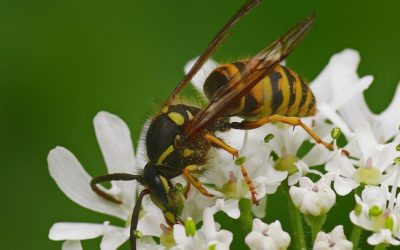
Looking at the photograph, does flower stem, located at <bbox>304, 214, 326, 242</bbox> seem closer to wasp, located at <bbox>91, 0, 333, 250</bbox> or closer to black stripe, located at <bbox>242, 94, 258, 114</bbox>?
wasp, located at <bbox>91, 0, 333, 250</bbox>

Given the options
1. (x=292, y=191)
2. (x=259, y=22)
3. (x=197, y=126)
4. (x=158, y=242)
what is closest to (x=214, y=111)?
(x=197, y=126)

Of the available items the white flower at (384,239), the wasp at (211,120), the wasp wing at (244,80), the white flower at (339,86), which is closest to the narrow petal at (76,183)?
the wasp at (211,120)

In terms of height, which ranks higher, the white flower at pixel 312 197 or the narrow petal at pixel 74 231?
the white flower at pixel 312 197

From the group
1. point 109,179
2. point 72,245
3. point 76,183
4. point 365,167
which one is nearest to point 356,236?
point 365,167

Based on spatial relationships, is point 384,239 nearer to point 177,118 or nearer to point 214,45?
point 177,118

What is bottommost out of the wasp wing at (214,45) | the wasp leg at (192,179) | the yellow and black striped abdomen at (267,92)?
the wasp leg at (192,179)

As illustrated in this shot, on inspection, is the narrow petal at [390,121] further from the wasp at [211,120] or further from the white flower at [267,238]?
the white flower at [267,238]

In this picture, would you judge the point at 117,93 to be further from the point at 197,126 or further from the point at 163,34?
the point at 197,126
